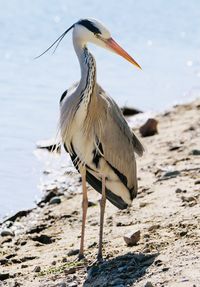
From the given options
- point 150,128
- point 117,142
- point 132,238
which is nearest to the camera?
point 132,238

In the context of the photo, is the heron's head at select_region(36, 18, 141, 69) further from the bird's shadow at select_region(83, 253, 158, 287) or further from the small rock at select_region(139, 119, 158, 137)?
the small rock at select_region(139, 119, 158, 137)

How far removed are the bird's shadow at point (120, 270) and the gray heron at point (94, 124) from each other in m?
0.33

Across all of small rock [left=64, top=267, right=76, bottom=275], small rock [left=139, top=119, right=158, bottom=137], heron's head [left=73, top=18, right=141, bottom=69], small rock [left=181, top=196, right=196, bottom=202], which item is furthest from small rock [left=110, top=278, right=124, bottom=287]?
small rock [left=139, top=119, right=158, bottom=137]

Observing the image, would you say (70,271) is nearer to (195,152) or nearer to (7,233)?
(7,233)

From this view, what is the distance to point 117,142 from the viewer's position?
6602 millimetres

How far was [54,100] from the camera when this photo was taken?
14000 mm

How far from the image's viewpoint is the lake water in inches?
437

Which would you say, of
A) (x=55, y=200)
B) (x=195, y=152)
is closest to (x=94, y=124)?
(x=55, y=200)

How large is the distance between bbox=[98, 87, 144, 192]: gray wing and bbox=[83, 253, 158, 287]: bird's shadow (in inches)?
33.2

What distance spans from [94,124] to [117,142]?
0.89ft

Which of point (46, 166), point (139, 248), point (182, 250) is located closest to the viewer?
point (182, 250)

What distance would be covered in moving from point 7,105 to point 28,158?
103 inches

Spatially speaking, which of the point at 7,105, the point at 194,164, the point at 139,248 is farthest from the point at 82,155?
the point at 7,105

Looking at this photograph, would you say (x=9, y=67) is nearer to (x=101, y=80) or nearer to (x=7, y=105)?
(x=101, y=80)
